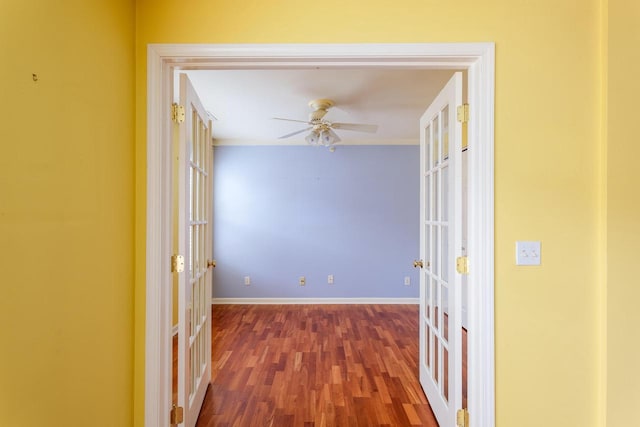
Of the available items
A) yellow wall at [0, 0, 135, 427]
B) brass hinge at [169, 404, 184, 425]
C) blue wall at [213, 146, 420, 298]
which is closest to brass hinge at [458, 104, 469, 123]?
yellow wall at [0, 0, 135, 427]

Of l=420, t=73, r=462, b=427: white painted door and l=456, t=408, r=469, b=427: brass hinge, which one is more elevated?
l=420, t=73, r=462, b=427: white painted door

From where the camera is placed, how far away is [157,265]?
55.4 inches

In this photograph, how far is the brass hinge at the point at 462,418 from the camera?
1511mm

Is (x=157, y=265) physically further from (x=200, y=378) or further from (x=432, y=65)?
(x=432, y=65)

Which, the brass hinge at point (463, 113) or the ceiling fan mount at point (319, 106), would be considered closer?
the brass hinge at point (463, 113)

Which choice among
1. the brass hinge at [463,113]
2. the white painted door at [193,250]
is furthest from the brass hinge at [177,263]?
the brass hinge at [463,113]

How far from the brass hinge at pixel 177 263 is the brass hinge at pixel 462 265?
4.43ft

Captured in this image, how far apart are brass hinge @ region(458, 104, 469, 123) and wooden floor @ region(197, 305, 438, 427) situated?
1.78 m

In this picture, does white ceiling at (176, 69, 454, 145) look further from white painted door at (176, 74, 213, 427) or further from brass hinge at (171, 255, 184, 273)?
brass hinge at (171, 255, 184, 273)

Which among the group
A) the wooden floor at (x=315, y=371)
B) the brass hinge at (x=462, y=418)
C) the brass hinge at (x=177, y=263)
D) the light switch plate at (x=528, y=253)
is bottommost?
the wooden floor at (x=315, y=371)

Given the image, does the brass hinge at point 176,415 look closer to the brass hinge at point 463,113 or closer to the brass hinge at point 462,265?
the brass hinge at point 462,265

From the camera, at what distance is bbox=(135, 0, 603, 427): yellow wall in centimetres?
140

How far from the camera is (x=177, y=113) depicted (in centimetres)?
156

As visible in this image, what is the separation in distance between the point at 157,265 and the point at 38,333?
0.54m
